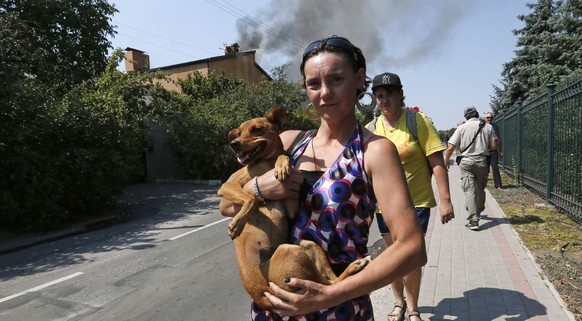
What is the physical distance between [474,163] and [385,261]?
6.81 metres

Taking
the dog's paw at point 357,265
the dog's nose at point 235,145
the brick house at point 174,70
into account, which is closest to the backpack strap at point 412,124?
the dog's nose at point 235,145

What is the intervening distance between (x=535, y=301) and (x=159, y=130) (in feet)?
58.8

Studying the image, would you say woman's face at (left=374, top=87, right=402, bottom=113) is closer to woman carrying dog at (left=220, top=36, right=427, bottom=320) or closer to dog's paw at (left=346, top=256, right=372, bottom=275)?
woman carrying dog at (left=220, top=36, right=427, bottom=320)

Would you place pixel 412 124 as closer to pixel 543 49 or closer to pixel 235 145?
pixel 235 145

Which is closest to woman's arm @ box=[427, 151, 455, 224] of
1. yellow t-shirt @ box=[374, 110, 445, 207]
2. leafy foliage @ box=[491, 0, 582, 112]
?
yellow t-shirt @ box=[374, 110, 445, 207]

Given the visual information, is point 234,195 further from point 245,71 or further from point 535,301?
point 245,71

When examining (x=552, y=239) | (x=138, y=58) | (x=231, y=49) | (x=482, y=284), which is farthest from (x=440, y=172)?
(x=231, y=49)

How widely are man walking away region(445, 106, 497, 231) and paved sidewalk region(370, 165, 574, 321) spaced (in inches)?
21.8

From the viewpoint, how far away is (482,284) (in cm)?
468

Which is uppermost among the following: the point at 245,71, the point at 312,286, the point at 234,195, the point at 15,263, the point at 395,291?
the point at 245,71

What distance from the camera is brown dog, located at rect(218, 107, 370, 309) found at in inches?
59.7

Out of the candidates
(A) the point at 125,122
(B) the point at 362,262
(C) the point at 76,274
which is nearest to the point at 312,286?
(B) the point at 362,262

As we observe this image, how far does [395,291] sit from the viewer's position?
3771mm

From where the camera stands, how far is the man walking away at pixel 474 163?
7.37 m
